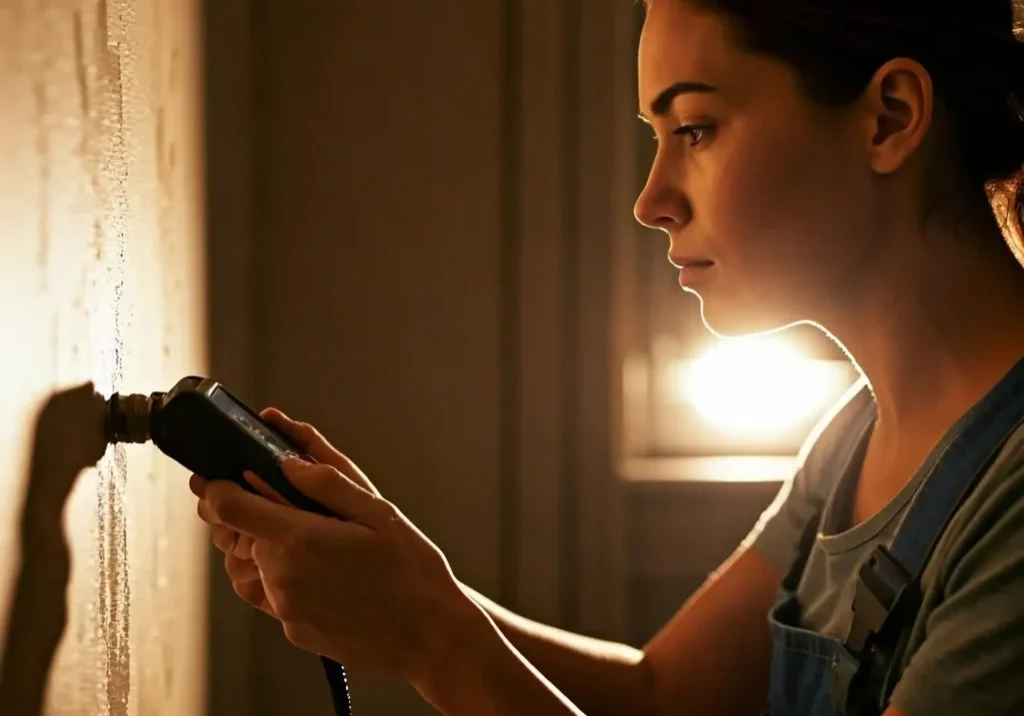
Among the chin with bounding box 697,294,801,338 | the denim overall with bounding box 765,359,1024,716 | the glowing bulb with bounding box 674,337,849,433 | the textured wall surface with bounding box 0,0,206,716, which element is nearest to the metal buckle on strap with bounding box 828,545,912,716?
the denim overall with bounding box 765,359,1024,716

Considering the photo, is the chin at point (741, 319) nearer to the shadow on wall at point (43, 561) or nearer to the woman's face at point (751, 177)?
the woman's face at point (751, 177)

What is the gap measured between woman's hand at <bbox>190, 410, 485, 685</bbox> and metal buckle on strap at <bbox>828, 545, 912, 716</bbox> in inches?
8.7

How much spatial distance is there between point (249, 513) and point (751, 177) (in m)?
0.33

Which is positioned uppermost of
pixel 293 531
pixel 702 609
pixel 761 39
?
pixel 761 39

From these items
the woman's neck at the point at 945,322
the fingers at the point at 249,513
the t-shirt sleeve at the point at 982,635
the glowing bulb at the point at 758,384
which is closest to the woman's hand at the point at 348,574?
the fingers at the point at 249,513

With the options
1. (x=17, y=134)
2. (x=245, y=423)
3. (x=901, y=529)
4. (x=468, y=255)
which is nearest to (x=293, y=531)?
(x=245, y=423)

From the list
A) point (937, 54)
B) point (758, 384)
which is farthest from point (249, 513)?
point (758, 384)

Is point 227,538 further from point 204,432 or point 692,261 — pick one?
point 692,261

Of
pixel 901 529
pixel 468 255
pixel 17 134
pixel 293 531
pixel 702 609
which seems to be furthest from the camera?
pixel 468 255

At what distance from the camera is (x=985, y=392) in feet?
1.72

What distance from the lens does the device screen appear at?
15.6 inches

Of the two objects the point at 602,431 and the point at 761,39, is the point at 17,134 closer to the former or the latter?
the point at 761,39

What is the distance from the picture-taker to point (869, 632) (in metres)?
0.51

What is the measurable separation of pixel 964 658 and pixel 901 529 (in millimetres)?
117
